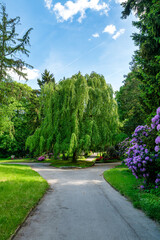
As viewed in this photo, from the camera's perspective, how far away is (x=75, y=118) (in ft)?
49.3

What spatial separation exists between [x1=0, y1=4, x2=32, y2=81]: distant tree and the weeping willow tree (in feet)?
18.4

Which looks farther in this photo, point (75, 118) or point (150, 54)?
point (75, 118)

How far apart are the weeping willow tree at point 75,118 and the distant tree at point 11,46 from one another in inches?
221

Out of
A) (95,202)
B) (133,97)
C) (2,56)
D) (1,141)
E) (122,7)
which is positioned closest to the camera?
(95,202)

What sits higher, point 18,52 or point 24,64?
point 18,52

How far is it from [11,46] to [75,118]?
7.97 meters

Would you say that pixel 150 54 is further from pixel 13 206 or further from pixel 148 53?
pixel 13 206

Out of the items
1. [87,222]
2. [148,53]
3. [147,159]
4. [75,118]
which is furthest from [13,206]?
[75,118]

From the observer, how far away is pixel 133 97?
1469 centimetres

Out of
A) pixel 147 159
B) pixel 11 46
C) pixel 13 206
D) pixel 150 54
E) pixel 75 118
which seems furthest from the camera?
pixel 75 118

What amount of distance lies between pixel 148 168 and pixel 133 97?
1016 cm

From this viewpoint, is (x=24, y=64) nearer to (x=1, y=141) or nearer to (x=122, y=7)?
(x=122, y=7)

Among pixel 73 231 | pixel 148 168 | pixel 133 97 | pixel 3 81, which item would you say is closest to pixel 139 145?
pixel 148 168

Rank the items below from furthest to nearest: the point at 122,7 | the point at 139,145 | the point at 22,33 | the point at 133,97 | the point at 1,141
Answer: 1. the point at 1,141
2. the point at 133,97
3. the point at 22,33
4. the point at 122,7
5. the point at 139,145
